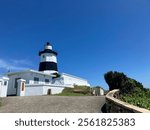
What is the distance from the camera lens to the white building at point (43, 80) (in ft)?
66.6

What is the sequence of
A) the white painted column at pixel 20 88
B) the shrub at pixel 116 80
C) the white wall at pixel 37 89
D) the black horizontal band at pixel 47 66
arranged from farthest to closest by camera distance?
the black horizontal band at pixel 47 66 → the white wall at pixel 37 89 → the white painted column at pixel 20 88 → the shrub at pixel 116 80

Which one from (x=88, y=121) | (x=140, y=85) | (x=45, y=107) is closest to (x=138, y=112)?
(x=88, y=121)

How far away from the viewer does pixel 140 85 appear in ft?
45.3

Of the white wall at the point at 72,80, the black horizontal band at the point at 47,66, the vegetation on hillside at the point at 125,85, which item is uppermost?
the black horizontal band at the point at 47,66

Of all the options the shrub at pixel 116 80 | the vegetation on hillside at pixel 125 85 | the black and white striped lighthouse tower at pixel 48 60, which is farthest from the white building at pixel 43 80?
the vegetation on hillside at pixel 125 85

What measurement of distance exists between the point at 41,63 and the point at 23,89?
14.5m

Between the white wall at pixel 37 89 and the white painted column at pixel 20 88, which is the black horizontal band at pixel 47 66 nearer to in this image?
the white wall at pixel 37 89

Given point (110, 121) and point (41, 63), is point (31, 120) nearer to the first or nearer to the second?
point (110, 121)

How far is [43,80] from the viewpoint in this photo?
1054 inches

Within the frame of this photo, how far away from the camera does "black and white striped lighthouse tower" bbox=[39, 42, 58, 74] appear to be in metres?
32.2

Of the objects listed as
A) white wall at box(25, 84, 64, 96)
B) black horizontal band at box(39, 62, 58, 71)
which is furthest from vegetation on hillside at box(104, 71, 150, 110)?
black horizontal band at box(39, 62, 58, 71)

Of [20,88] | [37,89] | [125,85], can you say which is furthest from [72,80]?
[125,85]

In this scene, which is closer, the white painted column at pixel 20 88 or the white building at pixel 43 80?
the white painted column at pixel 20 88

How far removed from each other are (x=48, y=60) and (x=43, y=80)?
22.4 ft
